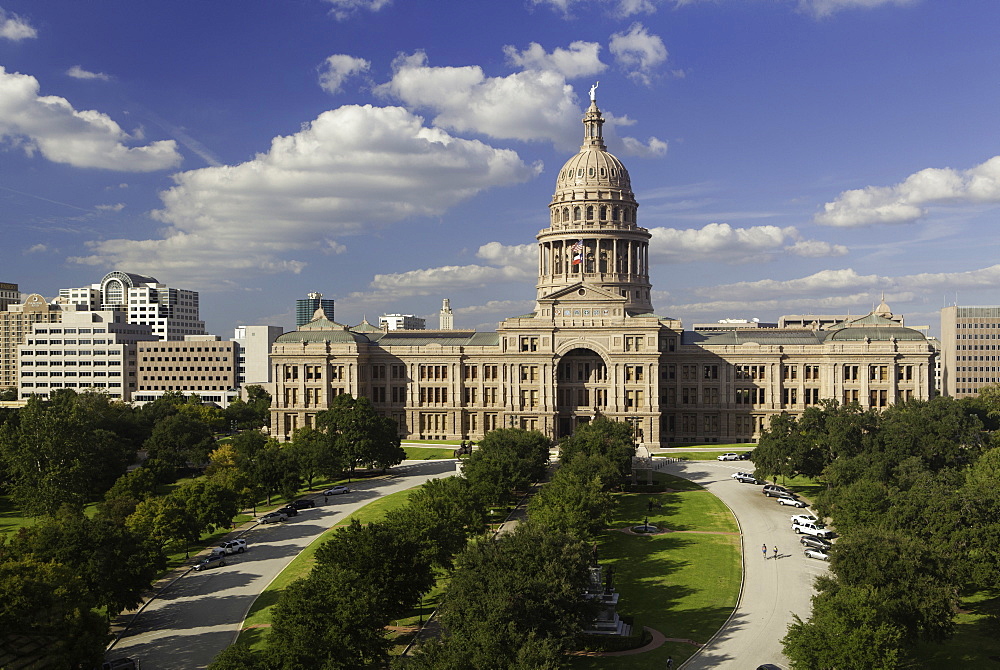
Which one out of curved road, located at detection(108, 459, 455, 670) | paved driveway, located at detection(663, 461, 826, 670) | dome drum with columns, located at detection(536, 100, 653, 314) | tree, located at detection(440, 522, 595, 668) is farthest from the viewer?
dome drum with columns, located at detection(536, 100, 653, 314)

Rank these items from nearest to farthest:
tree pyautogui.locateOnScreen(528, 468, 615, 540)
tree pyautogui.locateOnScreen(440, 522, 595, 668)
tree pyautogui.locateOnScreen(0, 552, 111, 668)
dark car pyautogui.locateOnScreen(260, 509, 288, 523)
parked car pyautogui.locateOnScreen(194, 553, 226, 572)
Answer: tree pyautogui.locateOnScreen(440, 522, 595, 668) < tree pyautogui.locateOnScreen(0, 552, 111, 668) < tree pyautogui.locateOnScreen(528, 468, 615, 540) < parked car pyautogui.locateOnScreen(194, 553, 226, 572) < dark car pyautogui.locateOnScreen(260, 509, 288, 523)

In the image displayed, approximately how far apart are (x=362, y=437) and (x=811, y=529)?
58095 millimetres

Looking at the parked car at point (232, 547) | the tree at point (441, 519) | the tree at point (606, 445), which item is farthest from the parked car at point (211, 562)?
the tree at point (606, 445)

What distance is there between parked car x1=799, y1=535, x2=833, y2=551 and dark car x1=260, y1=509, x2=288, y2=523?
52940mm

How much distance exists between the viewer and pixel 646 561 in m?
70.1

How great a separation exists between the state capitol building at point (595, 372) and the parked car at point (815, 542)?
56.9 m

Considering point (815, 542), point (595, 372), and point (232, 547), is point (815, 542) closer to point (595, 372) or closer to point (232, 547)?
point (232, 547)

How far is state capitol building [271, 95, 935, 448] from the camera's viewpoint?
133m

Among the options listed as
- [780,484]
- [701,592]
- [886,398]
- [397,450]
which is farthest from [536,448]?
[886,398]

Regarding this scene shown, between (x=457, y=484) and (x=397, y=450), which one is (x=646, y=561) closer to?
(x=457, y=484)

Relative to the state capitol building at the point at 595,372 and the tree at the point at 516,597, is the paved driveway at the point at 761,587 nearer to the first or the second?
the tree at the point at 516,597

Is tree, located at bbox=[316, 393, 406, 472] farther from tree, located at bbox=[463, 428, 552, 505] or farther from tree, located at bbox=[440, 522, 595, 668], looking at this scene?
tree, located at bbox=[440, 522, 595, 668]

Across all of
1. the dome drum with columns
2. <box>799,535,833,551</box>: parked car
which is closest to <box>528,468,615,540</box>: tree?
<box>799,535,833,551</box>: parked car

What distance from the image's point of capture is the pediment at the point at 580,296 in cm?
13512
